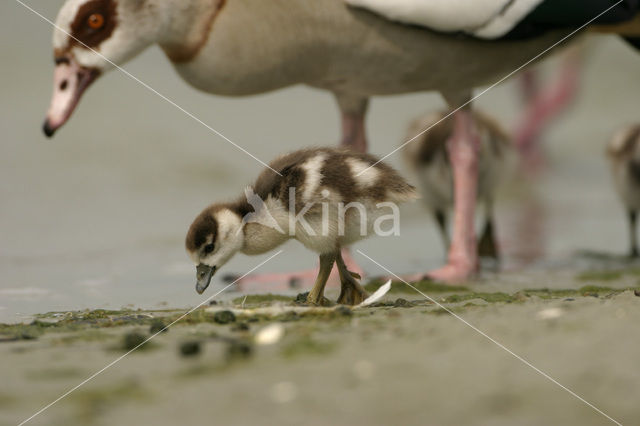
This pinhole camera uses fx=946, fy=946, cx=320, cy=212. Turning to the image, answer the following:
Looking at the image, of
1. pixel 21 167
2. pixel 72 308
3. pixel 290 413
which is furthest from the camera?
pixel 21 167

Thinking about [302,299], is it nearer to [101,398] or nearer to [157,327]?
[157,327]

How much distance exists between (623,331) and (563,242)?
324cm

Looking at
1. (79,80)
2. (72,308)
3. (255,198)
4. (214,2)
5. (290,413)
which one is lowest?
(290,413)

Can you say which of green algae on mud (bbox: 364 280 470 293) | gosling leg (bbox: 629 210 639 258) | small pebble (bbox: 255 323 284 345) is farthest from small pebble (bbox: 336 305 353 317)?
gosling leg (bbox: 629 210 639 258)

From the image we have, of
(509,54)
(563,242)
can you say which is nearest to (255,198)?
(509,54)

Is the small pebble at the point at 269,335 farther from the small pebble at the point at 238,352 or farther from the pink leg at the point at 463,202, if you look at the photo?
the pink leg at the point at 463,202

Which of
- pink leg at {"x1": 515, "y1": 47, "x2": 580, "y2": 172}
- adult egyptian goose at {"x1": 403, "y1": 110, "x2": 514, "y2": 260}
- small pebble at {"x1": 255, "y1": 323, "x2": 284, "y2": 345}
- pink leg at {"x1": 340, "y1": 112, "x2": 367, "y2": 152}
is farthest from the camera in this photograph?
pink leg at {"x1": 515, "y1": 47, "x2": 580, "y2": 172}

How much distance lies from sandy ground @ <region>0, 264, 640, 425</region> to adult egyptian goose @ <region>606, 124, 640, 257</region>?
89.7 inches

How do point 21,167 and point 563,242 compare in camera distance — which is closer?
point 563,242

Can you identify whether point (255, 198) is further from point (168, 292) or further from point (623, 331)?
point (623, 331)

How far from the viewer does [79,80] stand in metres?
2.95

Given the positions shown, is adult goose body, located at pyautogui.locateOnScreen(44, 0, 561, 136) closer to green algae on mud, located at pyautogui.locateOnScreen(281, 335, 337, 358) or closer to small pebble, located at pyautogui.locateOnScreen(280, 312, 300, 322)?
small pebble, located at pyautogui.locateOnScreen(280, 312, 300, 322)

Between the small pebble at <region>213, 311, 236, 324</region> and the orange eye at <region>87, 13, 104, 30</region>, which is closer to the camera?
the small pebble at <region>213, 311, 236, 324</region>

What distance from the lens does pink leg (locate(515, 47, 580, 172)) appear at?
9281 mm
